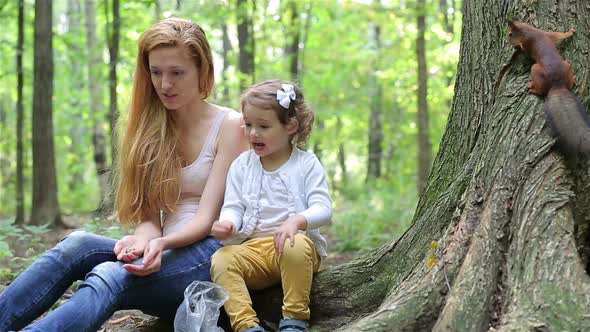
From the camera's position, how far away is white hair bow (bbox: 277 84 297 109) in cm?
311

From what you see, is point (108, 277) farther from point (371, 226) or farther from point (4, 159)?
point (4, 159)

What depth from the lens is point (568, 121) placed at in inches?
98.7

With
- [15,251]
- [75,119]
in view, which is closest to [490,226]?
[15,251]

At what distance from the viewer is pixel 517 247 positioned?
7.68 feet

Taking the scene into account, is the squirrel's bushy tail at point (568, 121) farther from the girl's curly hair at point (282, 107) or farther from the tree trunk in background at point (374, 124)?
the tree trunk in background at point (374, 124)

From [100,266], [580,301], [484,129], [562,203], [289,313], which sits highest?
[484,129]

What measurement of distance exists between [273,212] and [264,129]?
0.43 metres

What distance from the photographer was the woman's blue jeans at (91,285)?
271 centimetres

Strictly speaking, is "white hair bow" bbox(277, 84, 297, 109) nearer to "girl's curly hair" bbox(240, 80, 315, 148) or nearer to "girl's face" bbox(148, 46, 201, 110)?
"girl's curly hair" bbox(240, 80, 315, 148)

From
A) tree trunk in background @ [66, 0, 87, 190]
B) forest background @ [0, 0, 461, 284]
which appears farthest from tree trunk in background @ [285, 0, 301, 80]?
tree trunk in background @ [66, 0, 87, 190]

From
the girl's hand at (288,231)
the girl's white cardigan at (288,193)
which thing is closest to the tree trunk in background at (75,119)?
the girl's white cardigan at (288,193)

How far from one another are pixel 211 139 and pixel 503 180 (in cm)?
162

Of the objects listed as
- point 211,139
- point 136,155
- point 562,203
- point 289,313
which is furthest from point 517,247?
point 136,155

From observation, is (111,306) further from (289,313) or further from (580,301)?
(580,301)
